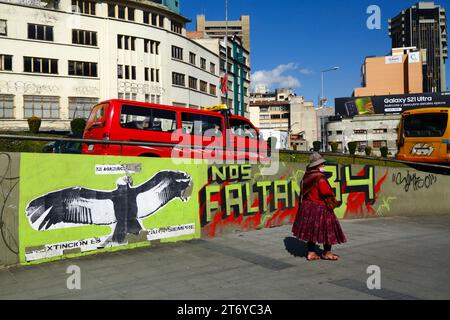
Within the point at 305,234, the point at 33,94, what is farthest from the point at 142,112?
the point at 33,94

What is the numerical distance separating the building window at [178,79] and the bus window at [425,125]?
38.5m

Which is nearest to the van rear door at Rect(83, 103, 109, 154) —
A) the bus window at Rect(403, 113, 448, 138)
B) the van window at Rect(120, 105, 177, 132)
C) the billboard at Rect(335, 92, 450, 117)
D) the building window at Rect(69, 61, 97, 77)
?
the van window at Rect(120, 105, 177, 132)

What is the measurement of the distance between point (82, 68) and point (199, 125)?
1463 inches

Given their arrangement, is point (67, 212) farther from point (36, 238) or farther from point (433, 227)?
point (433, 227)

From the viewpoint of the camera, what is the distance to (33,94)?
43.1 meters

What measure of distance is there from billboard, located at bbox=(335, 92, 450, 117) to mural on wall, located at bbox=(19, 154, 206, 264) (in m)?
88.9

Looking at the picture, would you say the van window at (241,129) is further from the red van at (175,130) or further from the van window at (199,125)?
the van window at (199,125)

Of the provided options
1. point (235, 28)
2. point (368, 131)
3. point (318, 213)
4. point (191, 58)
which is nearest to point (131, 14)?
point (191, 58)

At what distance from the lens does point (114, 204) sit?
320 inches

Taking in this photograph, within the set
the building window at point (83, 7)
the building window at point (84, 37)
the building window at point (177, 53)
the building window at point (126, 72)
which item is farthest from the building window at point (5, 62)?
the building window at point (177, 53)

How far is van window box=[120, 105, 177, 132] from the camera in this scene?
11.6m

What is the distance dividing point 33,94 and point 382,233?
41.3 m

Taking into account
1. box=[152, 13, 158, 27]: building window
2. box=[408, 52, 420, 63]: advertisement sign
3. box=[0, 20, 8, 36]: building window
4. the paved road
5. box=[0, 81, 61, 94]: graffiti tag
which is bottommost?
the paved road

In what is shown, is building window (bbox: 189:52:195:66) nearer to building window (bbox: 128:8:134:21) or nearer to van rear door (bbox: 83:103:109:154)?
building window (bbox: 128:8:134:21)
